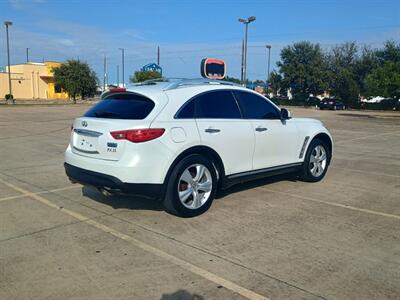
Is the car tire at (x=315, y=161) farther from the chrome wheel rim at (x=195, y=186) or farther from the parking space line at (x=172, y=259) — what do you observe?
the parking space line at (x=172, y=259)

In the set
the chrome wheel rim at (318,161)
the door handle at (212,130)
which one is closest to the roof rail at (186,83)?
the door handle at (212,130)

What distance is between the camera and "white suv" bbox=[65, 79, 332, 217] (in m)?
4.85

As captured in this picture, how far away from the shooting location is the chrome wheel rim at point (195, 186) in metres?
5.19

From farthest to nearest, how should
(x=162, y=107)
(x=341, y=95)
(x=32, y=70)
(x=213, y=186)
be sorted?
1. (x=32, y=70)
2. (x=341, y=95)
3. (x=213, y=186)
4. (x=162, y=107)

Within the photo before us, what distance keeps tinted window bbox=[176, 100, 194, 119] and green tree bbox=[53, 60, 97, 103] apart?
5315 centimetres

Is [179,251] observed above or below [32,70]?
below

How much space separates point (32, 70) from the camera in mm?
70500

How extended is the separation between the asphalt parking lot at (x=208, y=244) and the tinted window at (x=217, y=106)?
49.8 inches

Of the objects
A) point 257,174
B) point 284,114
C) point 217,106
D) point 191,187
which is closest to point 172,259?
point 191,187

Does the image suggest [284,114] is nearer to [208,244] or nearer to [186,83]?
[186,83]

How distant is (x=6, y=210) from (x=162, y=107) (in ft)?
8.49

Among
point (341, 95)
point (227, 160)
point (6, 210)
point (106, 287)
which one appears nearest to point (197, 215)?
point (227, 160)

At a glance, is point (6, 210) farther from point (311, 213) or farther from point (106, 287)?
point (311, 213)

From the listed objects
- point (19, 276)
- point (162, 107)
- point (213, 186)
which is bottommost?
point (19, 276)
